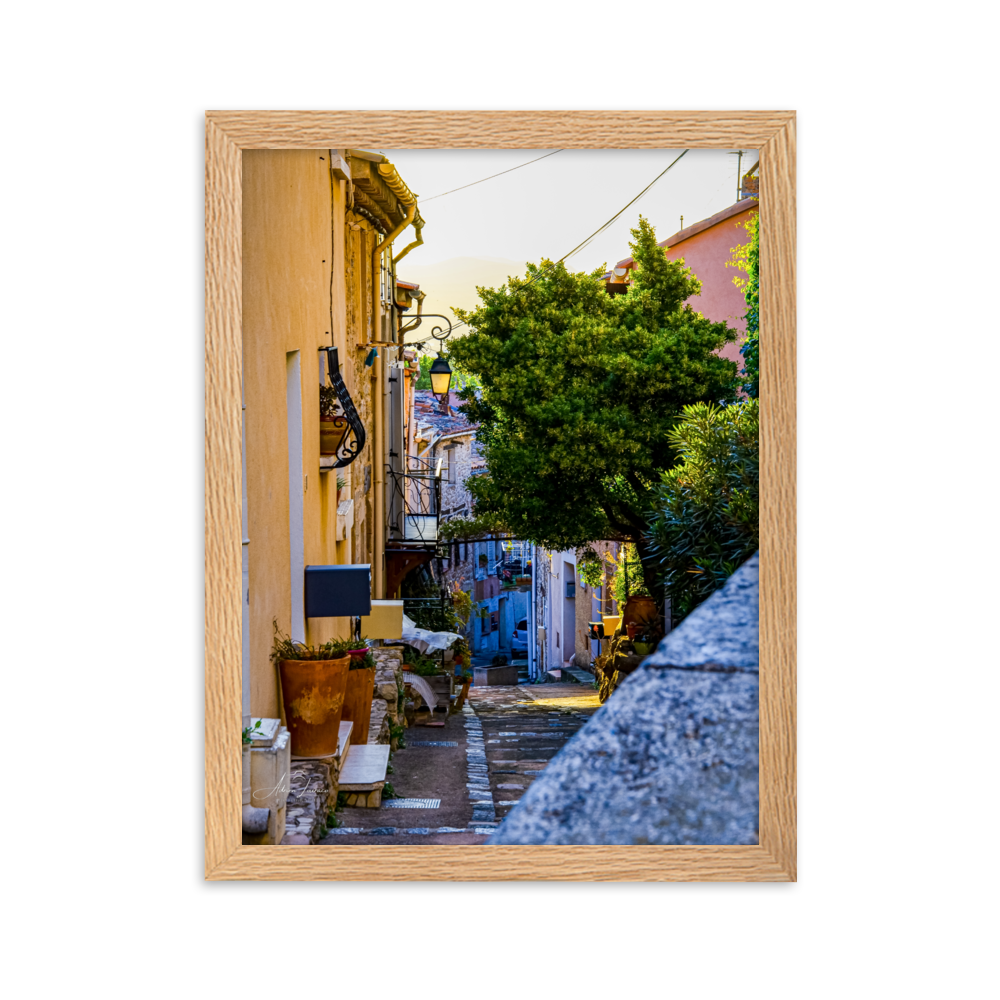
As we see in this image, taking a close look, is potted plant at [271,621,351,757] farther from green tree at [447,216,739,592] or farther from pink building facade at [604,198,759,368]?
pink building facade at [604,198,759,368]

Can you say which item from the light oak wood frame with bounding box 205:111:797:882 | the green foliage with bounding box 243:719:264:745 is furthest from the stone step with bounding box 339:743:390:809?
the light oak wood frame with bounding box 205:111:797:882

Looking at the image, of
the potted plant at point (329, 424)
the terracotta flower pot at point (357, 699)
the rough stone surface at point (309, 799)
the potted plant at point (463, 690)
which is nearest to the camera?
the rough stone surface at point (309, 799)

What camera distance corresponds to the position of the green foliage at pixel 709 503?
16.5ft

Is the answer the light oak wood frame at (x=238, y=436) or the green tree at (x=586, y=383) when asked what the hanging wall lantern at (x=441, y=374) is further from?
the light oak wood frame at (x=238, y=436)

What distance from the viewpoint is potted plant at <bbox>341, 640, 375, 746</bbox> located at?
6.36m

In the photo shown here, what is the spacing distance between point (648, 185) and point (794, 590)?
155 cm

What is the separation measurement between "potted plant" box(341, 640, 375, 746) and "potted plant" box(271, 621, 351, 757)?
133 centimetres

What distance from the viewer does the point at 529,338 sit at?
10.2 meters

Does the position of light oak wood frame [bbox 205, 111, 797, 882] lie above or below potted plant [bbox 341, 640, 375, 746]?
above

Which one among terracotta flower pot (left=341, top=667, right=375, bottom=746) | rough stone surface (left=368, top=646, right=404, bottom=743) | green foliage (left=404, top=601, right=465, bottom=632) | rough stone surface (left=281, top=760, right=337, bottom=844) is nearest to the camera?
rough stone surface (left=281, top=760, right=337, bottom=844)

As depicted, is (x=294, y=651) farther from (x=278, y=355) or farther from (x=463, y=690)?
(x=463, y=690)

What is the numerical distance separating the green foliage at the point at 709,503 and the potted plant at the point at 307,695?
6.68 ft

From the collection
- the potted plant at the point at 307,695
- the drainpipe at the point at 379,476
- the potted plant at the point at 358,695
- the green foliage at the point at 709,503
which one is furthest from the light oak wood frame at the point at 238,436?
the drainpipe at the point at 379,476
